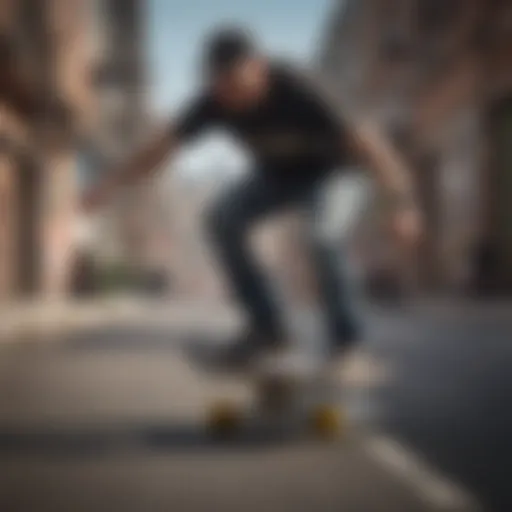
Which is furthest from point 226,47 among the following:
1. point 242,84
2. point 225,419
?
point 225,419

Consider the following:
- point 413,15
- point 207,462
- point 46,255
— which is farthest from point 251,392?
point 413,15

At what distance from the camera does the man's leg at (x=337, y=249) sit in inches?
27.1

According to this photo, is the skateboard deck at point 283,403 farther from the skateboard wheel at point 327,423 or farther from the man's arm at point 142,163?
the man's arm at point 142,163

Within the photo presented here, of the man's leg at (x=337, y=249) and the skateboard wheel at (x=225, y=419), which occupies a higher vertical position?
the man's leg at (x=337, y=249)

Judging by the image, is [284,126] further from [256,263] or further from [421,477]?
[421,477]

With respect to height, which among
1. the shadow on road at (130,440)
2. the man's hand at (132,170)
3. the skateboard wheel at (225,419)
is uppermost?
the man's hand at (132,170)

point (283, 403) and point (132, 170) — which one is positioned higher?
point (132, 170)

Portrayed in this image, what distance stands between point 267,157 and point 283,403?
202mm

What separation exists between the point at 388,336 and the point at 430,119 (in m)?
0.18

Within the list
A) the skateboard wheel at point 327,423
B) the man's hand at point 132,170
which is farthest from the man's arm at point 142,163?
the skateboard wheel at point 327,423

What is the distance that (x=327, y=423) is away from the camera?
74 centimetres

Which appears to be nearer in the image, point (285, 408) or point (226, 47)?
point (226, 47)

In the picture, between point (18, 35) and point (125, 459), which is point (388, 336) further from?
point (18, 35)

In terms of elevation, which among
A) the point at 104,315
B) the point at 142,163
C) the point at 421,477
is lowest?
the point at 421,477
